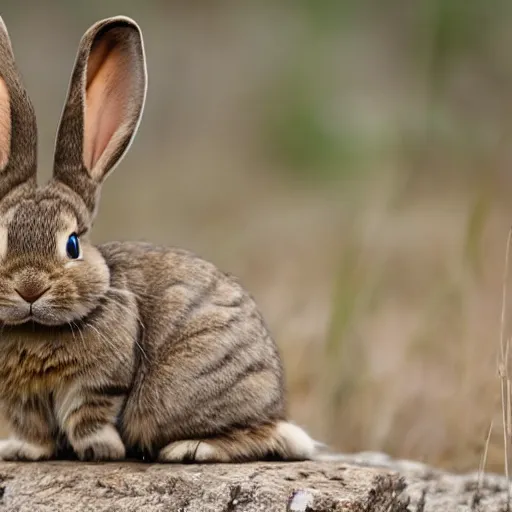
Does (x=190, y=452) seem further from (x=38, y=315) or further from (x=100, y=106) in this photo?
(x=100, y=106)

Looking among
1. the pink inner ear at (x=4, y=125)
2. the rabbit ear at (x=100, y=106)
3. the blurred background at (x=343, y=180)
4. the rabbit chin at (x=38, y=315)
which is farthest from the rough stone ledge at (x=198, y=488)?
the blurred background at (x=343, y=180)

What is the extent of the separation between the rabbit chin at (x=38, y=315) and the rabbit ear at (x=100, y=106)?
1.72 feet

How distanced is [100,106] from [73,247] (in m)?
0.74

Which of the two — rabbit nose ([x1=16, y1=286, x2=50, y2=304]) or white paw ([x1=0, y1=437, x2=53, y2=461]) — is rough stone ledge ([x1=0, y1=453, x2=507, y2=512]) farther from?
rabbit nose ([x1=16, y1=286, x2=50, y2=304])

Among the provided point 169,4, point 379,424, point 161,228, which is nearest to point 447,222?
point 161,228

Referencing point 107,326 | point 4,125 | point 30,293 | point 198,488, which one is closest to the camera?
point 30,293

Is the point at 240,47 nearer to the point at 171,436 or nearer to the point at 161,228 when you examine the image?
the point at 161,228

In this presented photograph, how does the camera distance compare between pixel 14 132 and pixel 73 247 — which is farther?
pixel 14 132

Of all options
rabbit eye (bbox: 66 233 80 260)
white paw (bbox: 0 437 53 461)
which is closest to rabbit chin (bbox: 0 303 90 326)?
rabbit eye (bbox: 66 233 80 260)

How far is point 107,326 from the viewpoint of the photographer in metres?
5.34

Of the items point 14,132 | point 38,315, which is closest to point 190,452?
point 38,315

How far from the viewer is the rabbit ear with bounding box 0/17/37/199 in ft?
17.8

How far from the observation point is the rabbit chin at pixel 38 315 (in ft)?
16.5

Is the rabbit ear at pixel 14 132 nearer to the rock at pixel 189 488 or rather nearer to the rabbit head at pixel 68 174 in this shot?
the rabbit head at pixel 68 174
